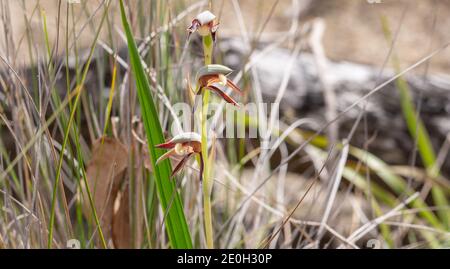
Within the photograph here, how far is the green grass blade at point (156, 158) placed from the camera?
0.39 m

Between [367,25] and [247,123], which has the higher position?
[367,25]

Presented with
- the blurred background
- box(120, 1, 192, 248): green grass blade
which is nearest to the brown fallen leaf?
the blurred background

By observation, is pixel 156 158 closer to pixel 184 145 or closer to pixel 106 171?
pixel 184 145

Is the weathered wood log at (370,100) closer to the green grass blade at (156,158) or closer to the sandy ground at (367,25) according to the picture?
the sandy ground at (367,25)

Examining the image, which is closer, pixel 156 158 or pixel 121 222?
pixel 156 158

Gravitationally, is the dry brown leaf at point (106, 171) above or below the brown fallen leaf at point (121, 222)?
above

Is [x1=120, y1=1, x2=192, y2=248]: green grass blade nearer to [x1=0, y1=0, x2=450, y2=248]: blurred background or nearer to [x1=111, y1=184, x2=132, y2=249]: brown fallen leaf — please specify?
[x1=0, y1=0, x2=450, y2=248]: blurred background

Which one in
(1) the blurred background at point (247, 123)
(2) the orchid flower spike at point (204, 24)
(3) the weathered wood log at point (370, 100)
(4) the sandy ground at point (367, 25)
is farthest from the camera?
(4) the sandy ground at point (367, 25)

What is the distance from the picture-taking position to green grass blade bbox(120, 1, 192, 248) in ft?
1.27

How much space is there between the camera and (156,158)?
406mm

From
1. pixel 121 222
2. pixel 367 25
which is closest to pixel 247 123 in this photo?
pixel 121 222

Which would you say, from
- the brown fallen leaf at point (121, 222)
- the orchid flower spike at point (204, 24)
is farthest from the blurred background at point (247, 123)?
the orchid flower spike at point (204, 24)

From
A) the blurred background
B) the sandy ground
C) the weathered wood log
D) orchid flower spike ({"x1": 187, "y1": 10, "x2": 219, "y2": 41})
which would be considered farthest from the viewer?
the sandy ground
